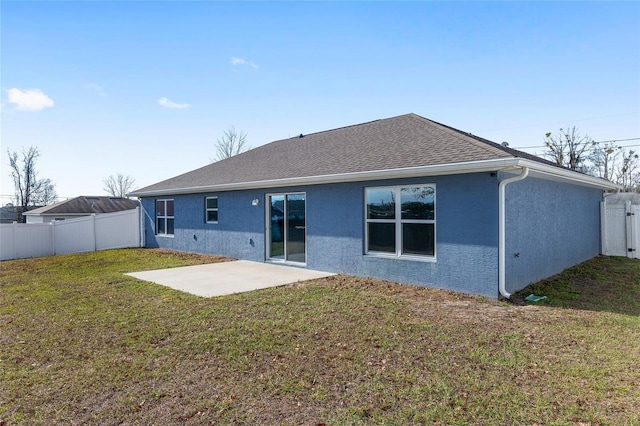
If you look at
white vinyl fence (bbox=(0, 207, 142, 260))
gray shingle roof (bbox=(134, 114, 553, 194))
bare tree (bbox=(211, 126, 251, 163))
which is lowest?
white vinyl fence (bbox=(0, 207, 142, 260))

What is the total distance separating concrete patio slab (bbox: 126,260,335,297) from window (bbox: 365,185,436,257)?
Result: 172 centimetres

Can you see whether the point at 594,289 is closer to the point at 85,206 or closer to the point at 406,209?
Result: the point at 406,209

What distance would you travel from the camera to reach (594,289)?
24.6 feet

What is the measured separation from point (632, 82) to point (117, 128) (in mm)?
21830

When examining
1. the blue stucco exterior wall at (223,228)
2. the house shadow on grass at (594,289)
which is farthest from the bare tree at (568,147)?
the blue stucco exterior wall at (223,228)

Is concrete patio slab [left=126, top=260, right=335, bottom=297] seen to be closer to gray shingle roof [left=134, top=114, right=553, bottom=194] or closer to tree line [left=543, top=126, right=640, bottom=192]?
gray shingle roof [left=134, top=114, right=553, bottom=194]

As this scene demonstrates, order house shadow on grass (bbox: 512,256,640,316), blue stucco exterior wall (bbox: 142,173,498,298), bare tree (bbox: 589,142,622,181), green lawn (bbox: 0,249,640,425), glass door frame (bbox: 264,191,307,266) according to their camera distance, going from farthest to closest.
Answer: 1. bare tree (bbox: 589,142,622,181)
2. glass door frame (bbox: 264,191,307,266)
3. blue stucco exterior wall (bbox: 142,173,498,298)
4. house shadow on grass (bbox: 512,256,640,316)
5. green lawn (bbox: 0,249,640,425)

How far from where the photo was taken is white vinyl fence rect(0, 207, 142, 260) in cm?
1407

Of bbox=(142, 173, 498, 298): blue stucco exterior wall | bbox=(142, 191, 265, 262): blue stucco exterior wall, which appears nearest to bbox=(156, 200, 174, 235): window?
bbox=(142, 191, 265, 262): blue stucco exterior wall

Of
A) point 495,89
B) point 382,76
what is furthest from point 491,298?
point 495,89

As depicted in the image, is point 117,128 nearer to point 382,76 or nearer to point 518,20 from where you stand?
point 382,76

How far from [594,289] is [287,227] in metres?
7.43

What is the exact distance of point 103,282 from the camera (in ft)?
27.5

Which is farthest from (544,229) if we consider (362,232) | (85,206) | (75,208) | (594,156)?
(85,206)
